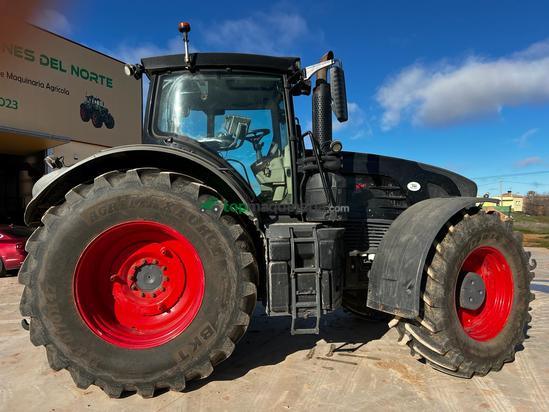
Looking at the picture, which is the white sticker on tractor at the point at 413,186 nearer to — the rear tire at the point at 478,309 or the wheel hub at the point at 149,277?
the rear tire at the point at 478,309

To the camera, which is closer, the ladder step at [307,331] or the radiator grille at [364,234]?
the ladder step at [307,331]

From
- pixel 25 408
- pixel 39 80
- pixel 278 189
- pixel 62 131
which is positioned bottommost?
pixel 25 408

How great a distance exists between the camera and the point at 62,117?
1245 cm

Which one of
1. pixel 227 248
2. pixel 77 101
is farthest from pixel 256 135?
pixel 77 101

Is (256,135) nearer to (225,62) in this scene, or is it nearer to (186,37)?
(225,62)

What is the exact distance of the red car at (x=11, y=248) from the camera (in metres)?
8.49

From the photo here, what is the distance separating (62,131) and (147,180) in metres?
11.3

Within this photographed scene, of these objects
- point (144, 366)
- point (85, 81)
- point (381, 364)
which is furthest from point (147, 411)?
point (85, 81)

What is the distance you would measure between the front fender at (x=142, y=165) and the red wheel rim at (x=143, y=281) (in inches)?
21.4

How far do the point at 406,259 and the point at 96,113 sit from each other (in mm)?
12762

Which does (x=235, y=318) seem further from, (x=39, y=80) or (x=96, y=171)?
(x=39, y=80)

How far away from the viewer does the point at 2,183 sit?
13469mm

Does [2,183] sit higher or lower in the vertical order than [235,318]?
higher

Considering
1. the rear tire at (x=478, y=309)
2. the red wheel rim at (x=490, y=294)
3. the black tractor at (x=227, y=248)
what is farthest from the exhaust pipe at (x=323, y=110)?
the red wheel rim at (x=490, y=294)
